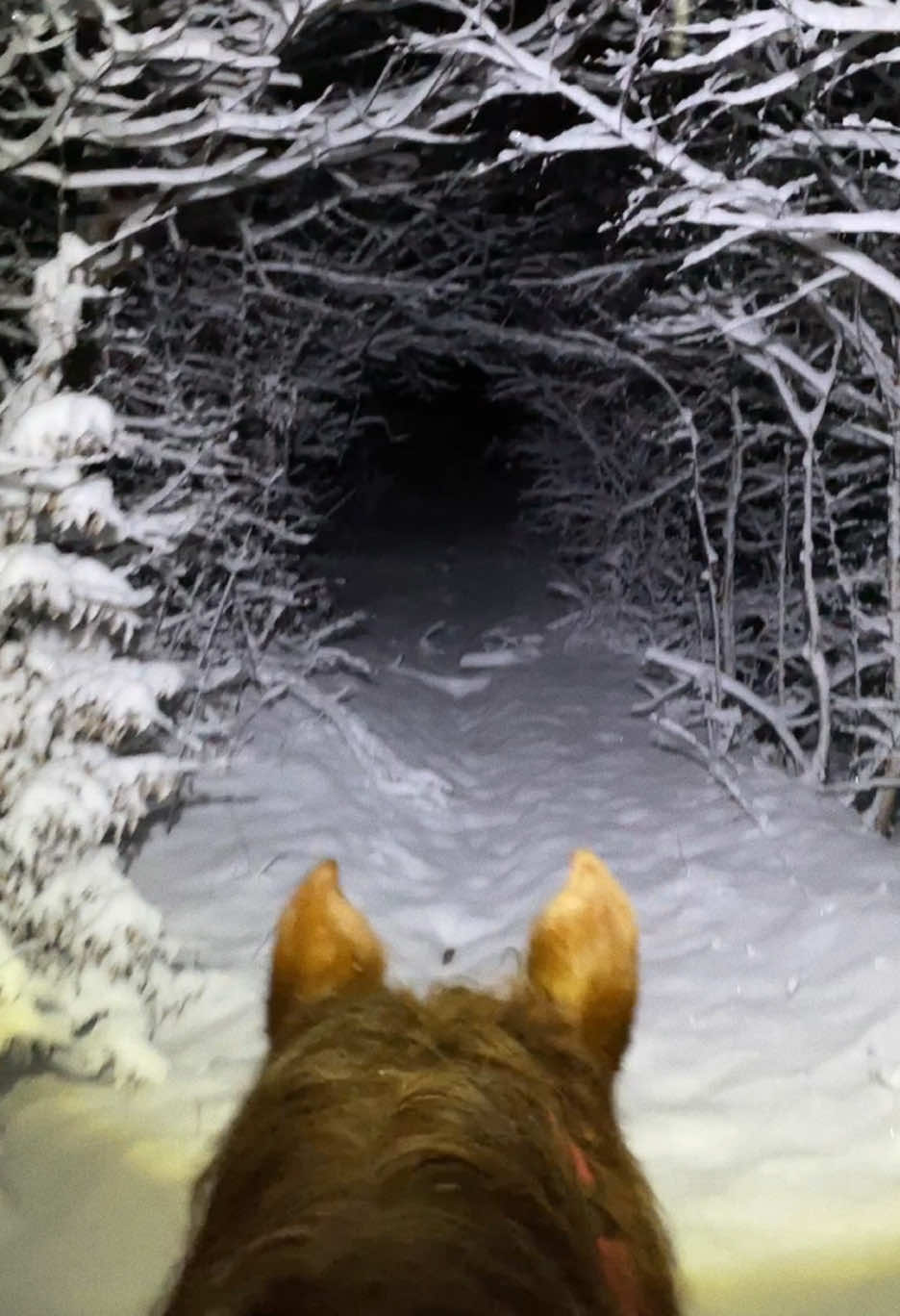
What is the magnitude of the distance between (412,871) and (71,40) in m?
3.61

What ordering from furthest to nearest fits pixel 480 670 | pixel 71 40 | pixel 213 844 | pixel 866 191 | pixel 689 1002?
pixel 480 670
pixel 213 844
pixel 866 191
pixel 689 1002
pixel 71 40

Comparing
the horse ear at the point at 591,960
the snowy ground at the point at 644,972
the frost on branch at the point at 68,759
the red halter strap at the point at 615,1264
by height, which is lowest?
the snowy ground at the point at 644,972

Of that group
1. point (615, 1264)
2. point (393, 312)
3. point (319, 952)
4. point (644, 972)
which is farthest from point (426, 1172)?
point (393, 312)

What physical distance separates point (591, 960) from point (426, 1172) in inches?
18.4

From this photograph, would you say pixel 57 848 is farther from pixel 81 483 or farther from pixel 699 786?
pixel 699 786

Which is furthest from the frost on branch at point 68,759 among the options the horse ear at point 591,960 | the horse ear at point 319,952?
the horse ear at point 591,960

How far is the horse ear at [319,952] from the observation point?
1.19 m

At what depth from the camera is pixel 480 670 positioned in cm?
939

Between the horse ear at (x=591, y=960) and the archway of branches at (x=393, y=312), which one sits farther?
the archway of branches at (x=393, y=312)

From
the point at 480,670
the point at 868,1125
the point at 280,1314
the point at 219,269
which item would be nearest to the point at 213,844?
the point at 868,1125

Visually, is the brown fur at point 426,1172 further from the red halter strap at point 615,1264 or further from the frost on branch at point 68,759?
the frost on branch at point 68,759

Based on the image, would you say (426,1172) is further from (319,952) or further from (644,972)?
(644,972)

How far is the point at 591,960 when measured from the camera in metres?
1.25

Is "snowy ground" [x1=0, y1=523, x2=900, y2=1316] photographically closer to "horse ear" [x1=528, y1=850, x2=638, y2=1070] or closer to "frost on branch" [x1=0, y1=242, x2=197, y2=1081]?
"frost on branch" [x1=0, y1=242, x2=197, y2=1081]
